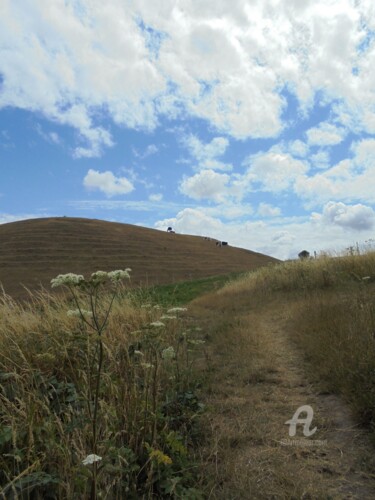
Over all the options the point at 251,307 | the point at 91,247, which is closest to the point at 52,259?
the point at 91,247

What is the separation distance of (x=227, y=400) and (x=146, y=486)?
1744mm

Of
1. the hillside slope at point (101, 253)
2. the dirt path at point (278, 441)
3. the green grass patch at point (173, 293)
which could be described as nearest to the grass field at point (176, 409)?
the dirt path at point (278, 441)

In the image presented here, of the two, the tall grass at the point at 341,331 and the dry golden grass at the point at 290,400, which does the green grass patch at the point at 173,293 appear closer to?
the dry golden grass at the point at 290,400

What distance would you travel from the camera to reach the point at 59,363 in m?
4.10

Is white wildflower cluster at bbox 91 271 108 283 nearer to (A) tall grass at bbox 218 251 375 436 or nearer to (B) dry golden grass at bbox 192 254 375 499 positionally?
(B) dry golden grass at bbox 192 254 375 499

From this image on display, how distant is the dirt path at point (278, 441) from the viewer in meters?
2.42

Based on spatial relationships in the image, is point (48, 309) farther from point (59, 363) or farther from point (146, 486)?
point (146, 486)
